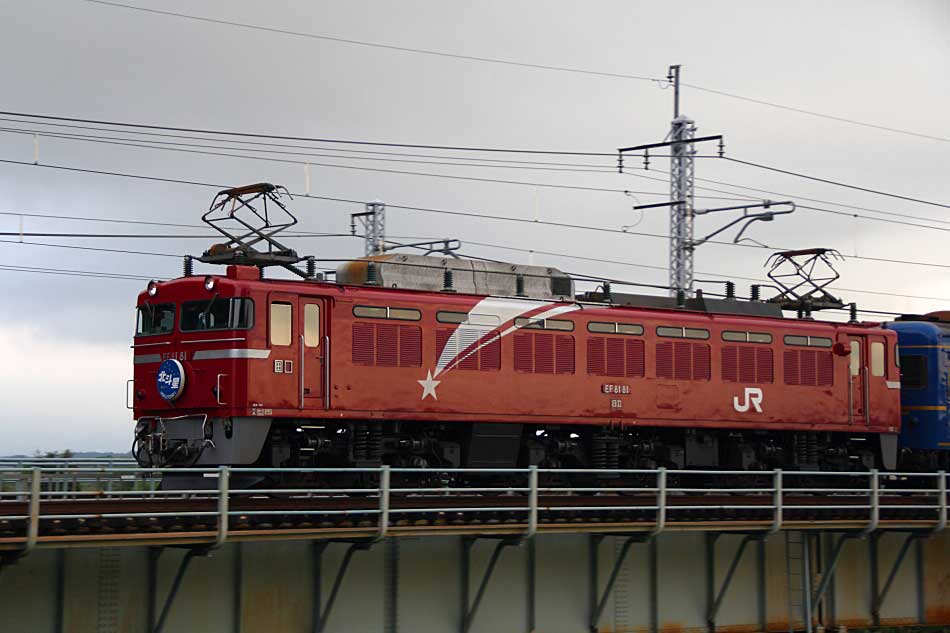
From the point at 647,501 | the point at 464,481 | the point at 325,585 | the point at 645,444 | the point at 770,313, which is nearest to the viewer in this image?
the point at 325,585

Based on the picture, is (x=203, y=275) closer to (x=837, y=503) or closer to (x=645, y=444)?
(x=645, y=444)

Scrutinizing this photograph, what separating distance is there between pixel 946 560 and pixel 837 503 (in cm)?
392

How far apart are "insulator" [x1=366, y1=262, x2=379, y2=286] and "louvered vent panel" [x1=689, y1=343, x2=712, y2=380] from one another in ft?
30.1

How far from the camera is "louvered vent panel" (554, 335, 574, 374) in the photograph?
31594 mm

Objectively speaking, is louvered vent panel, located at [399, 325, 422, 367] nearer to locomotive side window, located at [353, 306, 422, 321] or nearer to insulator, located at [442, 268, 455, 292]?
locomotive side window, located at [353, 306, 422, 321]

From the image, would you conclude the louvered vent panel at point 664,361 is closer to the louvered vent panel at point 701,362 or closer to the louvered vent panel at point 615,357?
the louvered vent panel at point 701,362

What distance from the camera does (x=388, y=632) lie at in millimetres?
23453

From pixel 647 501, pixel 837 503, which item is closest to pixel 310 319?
pixel 647 501

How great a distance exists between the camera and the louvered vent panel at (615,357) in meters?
32.5

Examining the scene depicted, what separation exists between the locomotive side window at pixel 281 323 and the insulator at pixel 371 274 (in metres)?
2.34

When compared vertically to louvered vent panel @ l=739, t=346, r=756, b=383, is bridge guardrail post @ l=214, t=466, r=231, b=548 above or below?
below

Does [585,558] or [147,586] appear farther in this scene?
[585,558]

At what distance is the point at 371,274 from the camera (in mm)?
29375

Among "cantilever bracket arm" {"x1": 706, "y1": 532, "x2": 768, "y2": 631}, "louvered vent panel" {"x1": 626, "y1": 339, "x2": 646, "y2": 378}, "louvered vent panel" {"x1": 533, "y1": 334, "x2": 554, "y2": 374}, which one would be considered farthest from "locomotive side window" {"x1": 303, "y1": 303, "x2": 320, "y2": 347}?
"cantilever bracket arm" {"x1": 706, "y1": 532, "x2": 768, "y2": 631}
